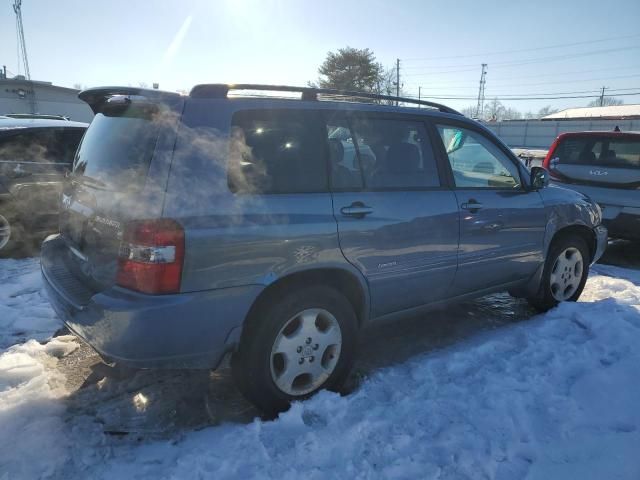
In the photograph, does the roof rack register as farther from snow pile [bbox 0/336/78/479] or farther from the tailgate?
snow pile [bbox 0/336/78/479]

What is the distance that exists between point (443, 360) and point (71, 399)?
2.52 m

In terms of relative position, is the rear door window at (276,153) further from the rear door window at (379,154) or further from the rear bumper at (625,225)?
the rear bumper at (625,225)

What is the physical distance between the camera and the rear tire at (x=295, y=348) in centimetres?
267

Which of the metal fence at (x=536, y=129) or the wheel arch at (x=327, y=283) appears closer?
the wheel arch at (x=327, y=283)

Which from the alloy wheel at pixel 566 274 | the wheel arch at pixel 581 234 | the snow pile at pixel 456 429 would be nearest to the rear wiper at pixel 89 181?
the snow pile at pixel 456 429

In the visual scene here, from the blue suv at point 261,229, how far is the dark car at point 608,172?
156 inches

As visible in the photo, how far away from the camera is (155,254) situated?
2.30 m

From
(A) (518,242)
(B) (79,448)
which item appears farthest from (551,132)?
(B) (79,448)

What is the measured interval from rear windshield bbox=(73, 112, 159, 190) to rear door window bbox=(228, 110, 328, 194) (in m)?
0.44

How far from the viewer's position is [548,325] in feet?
13.2

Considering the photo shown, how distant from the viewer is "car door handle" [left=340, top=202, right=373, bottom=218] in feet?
→ 9.49

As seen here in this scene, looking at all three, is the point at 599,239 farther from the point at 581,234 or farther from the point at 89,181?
the point at 89,181

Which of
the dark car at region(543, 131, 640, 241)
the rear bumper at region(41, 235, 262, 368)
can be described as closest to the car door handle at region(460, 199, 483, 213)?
the rear bumper at region(41, 235, 262, 368)

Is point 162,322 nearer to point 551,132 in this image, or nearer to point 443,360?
point 443,360
